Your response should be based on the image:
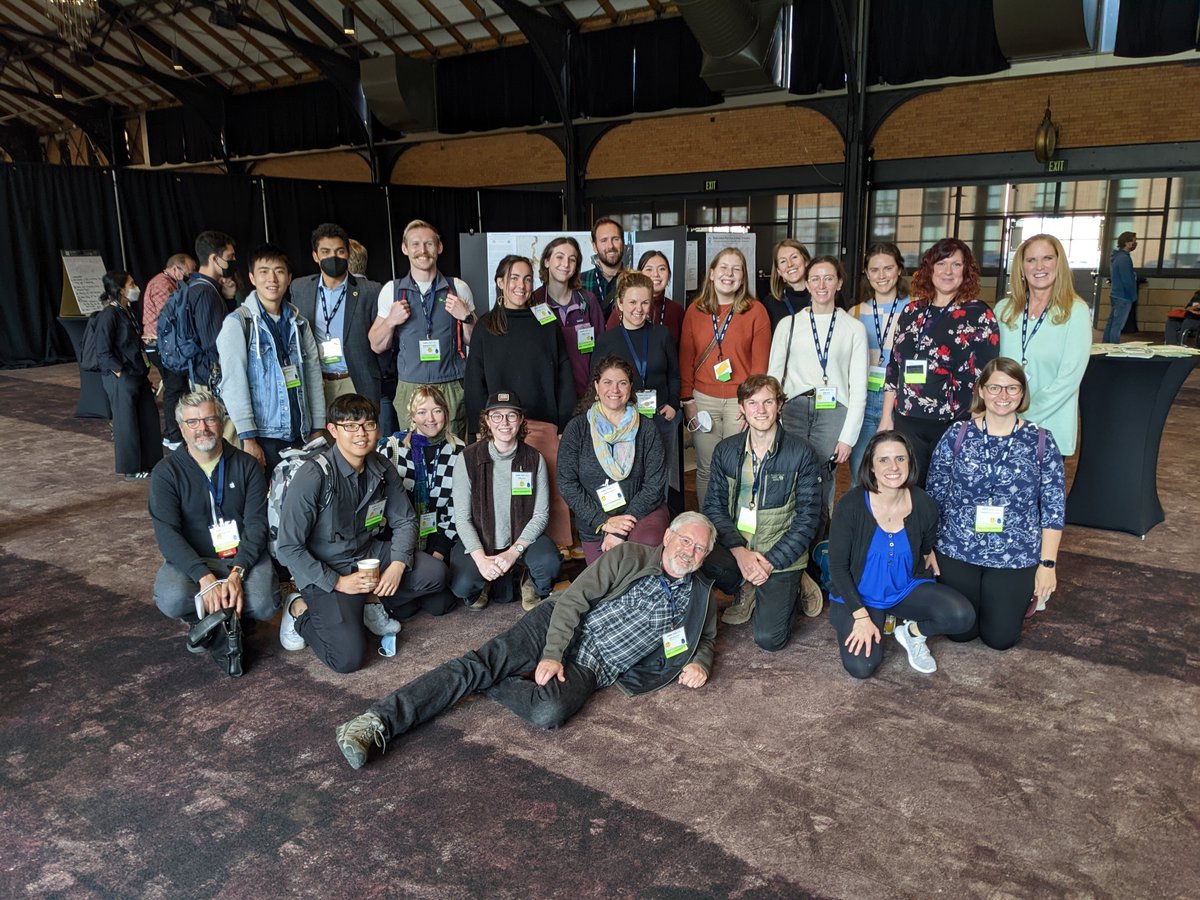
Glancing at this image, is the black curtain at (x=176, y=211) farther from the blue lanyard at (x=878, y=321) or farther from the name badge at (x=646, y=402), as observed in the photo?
the blue lanyard at (x=878, y=321)

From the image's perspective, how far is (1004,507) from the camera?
117 inches

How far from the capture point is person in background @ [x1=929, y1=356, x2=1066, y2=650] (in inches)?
116

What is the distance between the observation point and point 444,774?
234 centimetres

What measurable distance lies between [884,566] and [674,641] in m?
0.79

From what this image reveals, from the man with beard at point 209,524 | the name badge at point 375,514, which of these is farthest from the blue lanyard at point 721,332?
the man with beard at point 209,524

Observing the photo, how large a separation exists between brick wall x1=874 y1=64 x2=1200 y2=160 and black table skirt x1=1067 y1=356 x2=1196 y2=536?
22.1ft

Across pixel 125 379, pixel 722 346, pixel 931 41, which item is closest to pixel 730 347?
pixel 722 346

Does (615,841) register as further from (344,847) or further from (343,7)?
(343,7)

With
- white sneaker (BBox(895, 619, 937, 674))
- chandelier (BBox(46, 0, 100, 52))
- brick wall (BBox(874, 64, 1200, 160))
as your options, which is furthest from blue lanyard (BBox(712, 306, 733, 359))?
brick wall (BBox(874, 64, 1200, 160))

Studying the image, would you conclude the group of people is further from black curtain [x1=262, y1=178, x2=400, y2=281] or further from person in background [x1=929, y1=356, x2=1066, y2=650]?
black curtain [x1=262, y1=178, x2=400, y2=281]

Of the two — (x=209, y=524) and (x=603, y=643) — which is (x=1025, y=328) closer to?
(x=603, y=643)

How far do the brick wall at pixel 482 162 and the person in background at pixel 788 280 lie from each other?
1004 centimetres

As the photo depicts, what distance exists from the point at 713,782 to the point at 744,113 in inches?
442

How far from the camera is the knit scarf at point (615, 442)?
337 cm
